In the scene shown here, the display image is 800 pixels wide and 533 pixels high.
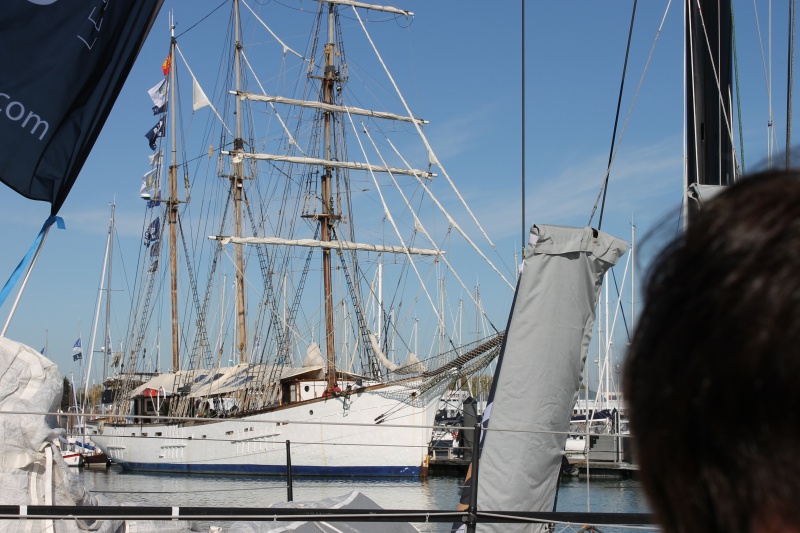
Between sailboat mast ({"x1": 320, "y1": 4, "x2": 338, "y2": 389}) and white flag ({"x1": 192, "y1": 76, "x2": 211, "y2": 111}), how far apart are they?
7.45m

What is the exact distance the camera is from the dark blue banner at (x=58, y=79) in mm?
3809

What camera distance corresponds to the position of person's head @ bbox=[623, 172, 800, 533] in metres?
0.50

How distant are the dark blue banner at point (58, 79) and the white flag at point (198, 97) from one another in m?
42.7

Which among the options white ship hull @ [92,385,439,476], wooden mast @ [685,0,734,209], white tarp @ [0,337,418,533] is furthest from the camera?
white ship hull @ [92,385,439,476]

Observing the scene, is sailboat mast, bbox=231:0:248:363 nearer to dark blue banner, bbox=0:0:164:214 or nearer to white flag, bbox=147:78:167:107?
white flag, bbox=147:78:167:107

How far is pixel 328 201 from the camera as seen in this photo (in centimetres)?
4025

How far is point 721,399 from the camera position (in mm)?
516

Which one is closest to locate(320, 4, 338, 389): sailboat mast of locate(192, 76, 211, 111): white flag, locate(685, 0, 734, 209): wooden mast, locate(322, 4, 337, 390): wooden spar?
locate(322, 4, 337, 390): wooden spar

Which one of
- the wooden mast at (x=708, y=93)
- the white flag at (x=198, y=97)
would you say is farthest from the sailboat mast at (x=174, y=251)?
the wooden mast at (x=708, y=93)

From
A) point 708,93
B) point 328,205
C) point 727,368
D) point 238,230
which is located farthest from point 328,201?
point 727,368

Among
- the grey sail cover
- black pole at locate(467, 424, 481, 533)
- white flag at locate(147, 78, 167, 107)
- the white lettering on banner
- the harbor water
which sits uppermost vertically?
white flag at locate(147, 78, 167, 107)

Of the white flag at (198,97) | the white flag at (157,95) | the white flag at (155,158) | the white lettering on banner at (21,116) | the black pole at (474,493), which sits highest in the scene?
the white flag at (198,97)

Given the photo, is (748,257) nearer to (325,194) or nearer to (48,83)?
(48,83)

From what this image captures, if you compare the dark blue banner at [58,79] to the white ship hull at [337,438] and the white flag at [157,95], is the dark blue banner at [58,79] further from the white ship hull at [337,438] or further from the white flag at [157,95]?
the white flag at [157,95]
